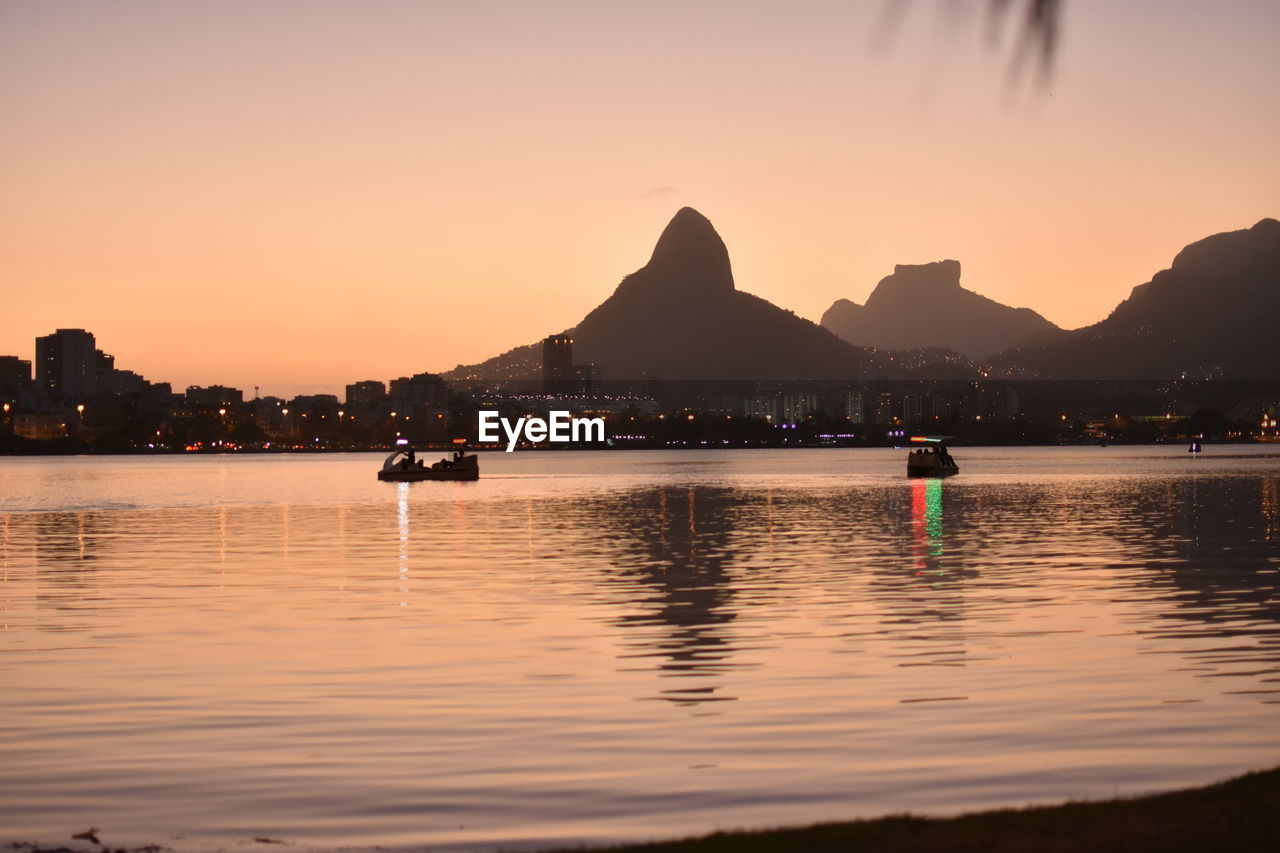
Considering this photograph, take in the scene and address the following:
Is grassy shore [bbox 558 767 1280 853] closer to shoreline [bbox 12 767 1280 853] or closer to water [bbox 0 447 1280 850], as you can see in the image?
shoreline [bbox 12 767 1280 853]

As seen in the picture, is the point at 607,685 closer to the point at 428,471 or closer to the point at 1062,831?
the point at 1062,831

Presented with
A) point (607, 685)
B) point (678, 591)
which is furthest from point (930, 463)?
point (607, 685)

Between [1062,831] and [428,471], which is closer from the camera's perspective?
[1062,831]

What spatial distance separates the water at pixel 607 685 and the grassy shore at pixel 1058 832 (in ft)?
8.89

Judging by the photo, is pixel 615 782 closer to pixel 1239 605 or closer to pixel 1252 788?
pixel 1252 788

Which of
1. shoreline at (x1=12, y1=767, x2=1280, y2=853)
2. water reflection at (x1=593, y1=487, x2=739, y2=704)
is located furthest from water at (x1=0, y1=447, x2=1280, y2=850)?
shoreline at (x1=12, y1=767, x2=1280, y2=853)

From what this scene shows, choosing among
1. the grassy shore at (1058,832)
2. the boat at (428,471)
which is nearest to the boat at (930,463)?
the boat at (428,471)

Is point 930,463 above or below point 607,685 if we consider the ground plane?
below

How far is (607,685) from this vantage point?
21000 mm

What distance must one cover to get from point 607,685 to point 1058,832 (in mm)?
11687

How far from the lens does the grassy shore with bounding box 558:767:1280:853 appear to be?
9.32 metres

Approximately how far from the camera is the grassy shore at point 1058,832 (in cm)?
932

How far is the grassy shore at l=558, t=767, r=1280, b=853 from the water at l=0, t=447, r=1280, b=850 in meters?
2.71

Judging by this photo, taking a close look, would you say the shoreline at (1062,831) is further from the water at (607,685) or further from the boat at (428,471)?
the boat at (428,471)
